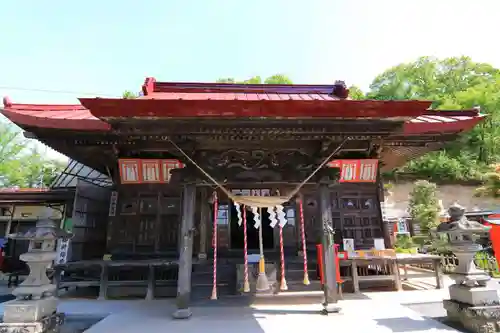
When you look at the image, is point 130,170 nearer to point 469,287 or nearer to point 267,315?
point 267,315

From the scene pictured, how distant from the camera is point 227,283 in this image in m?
7.09

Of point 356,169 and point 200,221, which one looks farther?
point 200,221

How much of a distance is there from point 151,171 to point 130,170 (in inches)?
22.0

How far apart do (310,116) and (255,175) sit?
183 cm

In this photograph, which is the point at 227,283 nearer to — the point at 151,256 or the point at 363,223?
the point at 151,256

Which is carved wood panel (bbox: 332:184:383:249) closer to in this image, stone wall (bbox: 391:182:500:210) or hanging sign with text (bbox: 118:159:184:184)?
hanging sign with text (bbox: 118:159:184:184)

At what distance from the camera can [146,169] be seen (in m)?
6.88

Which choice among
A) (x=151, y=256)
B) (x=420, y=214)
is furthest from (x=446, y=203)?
(x=151, y=256)

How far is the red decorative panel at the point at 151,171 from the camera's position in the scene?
6805 mm

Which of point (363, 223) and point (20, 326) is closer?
point (20, 326)

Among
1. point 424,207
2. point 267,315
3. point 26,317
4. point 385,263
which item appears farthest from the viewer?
point 424,207

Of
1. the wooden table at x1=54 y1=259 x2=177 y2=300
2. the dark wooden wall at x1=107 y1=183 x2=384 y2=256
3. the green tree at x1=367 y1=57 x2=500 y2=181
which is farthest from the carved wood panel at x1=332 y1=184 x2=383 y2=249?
the green tree at x1=367 y1=57 x2=500 y2=181

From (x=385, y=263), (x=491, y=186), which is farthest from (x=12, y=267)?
(x=491, y=186)

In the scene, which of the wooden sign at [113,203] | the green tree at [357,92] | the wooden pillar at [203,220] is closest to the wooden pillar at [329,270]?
the wooden pillar at [203,220]
